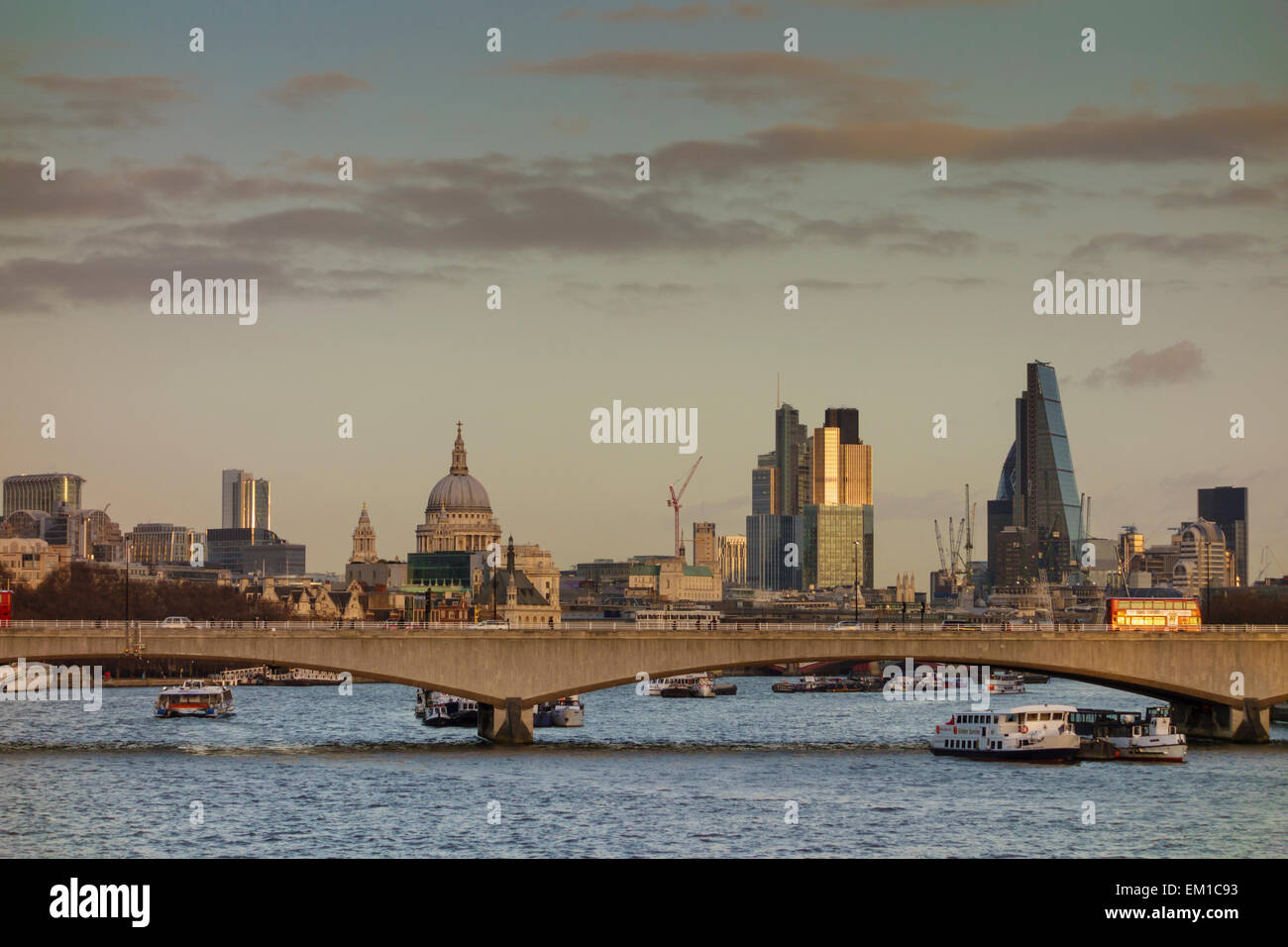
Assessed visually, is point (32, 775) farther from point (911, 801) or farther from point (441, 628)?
point (911, 801)

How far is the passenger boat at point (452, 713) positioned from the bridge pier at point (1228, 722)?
4687cm

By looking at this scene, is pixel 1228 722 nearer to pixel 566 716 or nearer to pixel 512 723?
pixel 566 716

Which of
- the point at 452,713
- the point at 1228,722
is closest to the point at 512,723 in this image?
the point at 452,713

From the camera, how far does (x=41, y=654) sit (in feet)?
312

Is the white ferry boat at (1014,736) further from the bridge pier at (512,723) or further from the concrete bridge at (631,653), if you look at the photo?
the bridge pier at (512,723)

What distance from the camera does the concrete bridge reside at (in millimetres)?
97125

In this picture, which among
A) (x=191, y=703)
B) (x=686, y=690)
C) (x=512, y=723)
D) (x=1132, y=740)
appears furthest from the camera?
(x=686, y=690)

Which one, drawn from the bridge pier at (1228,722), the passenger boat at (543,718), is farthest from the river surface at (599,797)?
the passenger boat at (543,718)

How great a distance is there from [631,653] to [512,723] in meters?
7.90

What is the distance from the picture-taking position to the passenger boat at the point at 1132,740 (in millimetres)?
96125

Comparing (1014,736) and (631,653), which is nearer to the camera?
(1014,736)

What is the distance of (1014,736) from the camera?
319 ft
